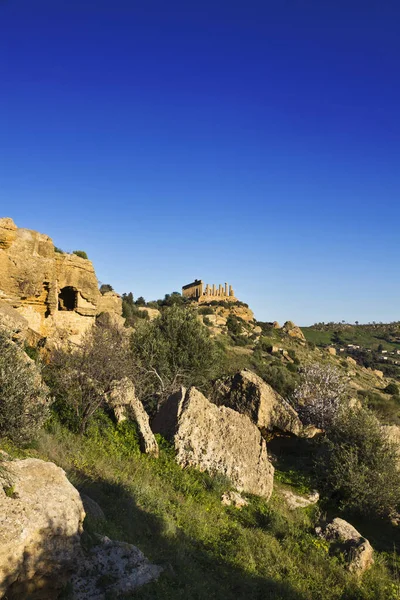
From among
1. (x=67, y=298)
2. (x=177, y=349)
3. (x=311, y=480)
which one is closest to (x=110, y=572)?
(x=311, y=480)

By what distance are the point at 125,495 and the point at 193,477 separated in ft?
9.20

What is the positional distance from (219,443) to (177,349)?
982cm

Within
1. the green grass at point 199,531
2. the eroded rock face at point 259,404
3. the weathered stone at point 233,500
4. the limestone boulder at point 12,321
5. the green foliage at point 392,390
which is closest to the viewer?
the green grass at point 199,531

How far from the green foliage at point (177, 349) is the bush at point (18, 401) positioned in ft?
33.9

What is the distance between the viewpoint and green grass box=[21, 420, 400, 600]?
277 inches

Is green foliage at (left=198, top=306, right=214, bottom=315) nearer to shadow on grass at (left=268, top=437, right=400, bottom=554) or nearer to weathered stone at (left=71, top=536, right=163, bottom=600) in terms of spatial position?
shadow on grass at (left=268, top=437, right=400, bottom=554)

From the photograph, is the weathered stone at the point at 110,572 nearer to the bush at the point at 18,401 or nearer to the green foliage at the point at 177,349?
the bush at the point at 18,401

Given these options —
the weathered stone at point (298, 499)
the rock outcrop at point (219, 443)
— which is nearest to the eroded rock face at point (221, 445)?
the rock outcrop at point (219, 443)

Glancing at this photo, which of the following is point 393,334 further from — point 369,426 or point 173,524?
point 173,524

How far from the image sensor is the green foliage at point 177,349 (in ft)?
66.5

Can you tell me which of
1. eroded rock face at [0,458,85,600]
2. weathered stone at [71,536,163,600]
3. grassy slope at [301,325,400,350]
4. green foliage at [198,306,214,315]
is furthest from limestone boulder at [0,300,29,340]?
grassy slope at [301,325,400,350]

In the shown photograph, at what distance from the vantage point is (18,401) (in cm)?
864

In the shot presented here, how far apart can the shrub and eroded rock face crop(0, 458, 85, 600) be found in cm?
1299

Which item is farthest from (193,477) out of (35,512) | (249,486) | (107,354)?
(35,512)
